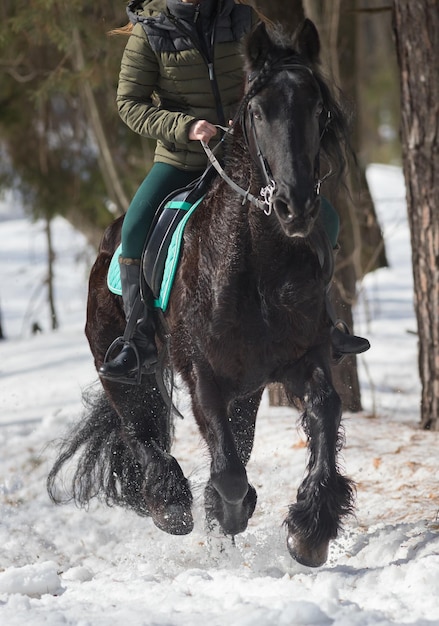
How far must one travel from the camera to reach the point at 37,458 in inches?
312

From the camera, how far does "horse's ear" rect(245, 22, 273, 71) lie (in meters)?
4.43

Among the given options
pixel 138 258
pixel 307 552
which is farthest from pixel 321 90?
pixel 307 552

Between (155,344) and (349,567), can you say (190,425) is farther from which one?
(349,567)

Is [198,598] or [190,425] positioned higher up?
[198,598]

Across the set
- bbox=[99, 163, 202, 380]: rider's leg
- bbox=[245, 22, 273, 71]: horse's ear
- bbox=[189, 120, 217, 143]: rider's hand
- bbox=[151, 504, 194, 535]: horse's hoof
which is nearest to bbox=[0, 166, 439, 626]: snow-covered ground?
bbox=[151, 504, 194, 535]: horse's hoof

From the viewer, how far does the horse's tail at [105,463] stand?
6.58 meters

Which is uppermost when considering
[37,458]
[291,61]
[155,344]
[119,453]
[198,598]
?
[291,61]

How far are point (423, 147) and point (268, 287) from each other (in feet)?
11.3

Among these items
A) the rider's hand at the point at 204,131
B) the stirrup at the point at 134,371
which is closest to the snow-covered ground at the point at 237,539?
the stirrup at the point at 134,371

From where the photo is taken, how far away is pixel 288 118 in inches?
168

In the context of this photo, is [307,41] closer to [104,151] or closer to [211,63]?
Result: [211,63]

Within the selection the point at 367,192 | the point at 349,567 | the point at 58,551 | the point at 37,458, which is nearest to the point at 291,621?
the point at 349,567

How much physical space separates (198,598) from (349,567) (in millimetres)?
837

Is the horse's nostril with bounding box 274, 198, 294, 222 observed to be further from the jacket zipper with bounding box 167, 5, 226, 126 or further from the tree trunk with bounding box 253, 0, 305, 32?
the tree trunk with bounding box 253, 0, 305, 32
